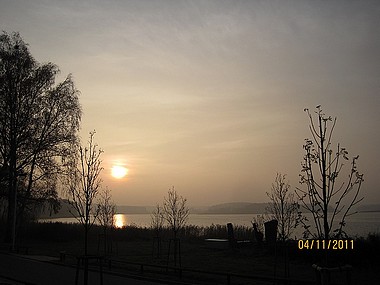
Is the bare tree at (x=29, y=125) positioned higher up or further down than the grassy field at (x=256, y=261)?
higher up

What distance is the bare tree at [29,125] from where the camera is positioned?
104ft

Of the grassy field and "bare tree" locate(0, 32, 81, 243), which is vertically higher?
"bare tree" locate(0, 32, 81, 243)

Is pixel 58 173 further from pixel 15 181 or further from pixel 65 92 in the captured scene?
pixel 65 92

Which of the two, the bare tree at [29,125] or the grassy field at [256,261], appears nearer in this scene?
the grassy field at [256,261]

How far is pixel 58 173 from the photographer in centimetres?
3306

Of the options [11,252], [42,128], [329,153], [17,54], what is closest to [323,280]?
[329,153]

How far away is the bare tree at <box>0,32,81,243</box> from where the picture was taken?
104 ft

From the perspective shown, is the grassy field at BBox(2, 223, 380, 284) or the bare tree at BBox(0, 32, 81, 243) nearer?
the grassy field at BBox(2, 223, 380, 284)

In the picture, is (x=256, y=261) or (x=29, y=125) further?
(x=29, y=125)

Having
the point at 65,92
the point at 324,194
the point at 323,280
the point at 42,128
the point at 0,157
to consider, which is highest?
the point at 65,92

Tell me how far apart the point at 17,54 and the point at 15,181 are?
32.8 feet

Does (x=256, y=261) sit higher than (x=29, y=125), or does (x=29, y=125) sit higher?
(x=29, y=125)

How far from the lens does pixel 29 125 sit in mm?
31984

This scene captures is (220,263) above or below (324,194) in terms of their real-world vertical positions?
below
